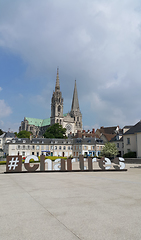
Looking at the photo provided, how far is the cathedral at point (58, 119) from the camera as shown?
175625 mm

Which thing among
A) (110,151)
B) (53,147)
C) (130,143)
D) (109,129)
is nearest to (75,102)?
(109,129)

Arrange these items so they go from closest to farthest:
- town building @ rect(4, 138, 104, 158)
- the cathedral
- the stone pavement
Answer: the stone pavement, town building @ rect(4, 138, 104, 158), the cathedral

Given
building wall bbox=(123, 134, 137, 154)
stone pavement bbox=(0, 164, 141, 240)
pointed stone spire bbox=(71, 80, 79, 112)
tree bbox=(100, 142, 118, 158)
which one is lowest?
stone pavement bbox=(0, 164, 141, 240)

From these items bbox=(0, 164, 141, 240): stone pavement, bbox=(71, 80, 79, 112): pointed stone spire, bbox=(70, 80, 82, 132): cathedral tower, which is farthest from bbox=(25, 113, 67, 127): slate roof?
bbox=(0, 164, 141, 240): stone pavement

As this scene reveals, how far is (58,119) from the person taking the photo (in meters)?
173

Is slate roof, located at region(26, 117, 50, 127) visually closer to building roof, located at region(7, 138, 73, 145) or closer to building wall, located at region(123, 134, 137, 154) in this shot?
building roof, located at region(7, 138, 73, 145)

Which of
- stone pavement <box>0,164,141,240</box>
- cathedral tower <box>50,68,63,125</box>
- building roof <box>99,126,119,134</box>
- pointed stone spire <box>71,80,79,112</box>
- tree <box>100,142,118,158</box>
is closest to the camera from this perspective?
stone pavement <box>0,164,141,240</box>

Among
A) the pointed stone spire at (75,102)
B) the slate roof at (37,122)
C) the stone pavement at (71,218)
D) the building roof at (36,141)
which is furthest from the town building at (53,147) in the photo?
the slate roof at (37,122)

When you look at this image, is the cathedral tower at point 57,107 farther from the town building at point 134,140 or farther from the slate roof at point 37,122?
the town building at point 134,140

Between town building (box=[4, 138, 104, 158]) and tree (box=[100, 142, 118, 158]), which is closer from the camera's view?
tree (box=[100, 142, 118, 158])

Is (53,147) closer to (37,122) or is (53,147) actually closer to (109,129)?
(109,129)

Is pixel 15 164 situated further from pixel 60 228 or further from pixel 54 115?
pixel 54 115

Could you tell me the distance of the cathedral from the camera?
175625mm

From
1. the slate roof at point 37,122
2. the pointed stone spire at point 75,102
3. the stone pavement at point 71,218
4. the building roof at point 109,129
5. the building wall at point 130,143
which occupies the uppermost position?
the pointed stone spire at point 75,102
